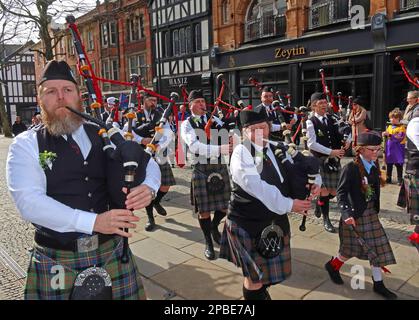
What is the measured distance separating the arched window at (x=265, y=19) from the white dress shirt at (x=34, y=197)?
13.6 m

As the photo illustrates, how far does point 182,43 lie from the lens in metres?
19.2

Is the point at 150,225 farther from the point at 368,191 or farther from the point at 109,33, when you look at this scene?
the point at 109,33

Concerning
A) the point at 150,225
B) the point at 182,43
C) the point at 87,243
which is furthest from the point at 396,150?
the point at 182,43

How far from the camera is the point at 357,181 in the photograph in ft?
10.3

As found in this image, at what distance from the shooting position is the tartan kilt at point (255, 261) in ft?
8.29

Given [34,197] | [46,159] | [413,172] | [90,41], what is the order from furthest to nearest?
[90,41] → [413,172] → [46,159] → [34,197]

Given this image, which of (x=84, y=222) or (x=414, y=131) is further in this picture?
(x=414, y=131)

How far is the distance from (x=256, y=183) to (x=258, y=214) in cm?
27

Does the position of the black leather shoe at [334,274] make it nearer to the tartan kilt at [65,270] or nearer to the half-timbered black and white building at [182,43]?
the tartan kilt at [65,270]

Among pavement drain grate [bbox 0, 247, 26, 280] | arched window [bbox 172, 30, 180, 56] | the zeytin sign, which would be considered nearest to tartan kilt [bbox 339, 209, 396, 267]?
pavement drain grate [bbox 0, 247, 26, 280]

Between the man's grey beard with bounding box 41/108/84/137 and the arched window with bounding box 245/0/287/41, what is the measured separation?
13296 mm

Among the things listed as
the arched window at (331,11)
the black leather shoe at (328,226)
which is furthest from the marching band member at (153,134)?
the arched window at (331,11)

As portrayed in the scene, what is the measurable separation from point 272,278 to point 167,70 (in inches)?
747

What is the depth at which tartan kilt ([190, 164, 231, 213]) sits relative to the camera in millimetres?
4121
